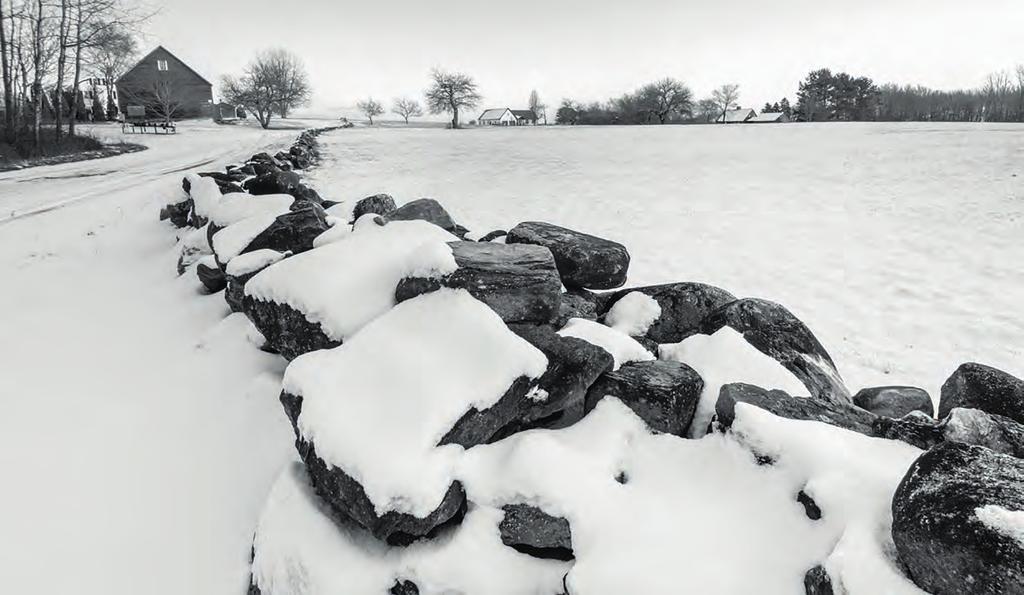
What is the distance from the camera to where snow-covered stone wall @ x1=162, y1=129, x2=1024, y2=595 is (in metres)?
2.20

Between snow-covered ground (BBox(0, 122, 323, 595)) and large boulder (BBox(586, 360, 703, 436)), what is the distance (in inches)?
91.9

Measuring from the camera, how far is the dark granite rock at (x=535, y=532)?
2.68 meters

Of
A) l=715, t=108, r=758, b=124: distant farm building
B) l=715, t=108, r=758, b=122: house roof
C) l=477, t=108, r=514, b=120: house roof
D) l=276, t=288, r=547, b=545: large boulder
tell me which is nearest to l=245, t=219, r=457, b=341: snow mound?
l=276, t=288, r=547, b=545: large boulder

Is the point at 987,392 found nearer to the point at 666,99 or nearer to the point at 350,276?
the point at 350,276

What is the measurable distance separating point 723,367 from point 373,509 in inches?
97.0

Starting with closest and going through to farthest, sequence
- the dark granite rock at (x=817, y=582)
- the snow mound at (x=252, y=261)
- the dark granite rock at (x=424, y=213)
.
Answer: the dark granite rock at (x=817, y=582) < the snow mound at (x=252, y=261) < the dark granite rock at (x=424, y=213)

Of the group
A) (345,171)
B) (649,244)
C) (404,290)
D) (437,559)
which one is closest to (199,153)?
(345,171)

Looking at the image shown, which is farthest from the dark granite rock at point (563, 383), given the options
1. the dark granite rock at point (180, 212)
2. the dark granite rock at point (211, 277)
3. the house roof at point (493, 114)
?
the house roof at point (493, 114)

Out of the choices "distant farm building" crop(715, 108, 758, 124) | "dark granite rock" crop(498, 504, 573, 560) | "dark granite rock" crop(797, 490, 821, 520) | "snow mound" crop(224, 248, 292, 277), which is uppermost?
"distant farm building" crop(715, 108, 758, 124)

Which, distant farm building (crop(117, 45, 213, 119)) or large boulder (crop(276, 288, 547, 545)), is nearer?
large boulder (crop(276, 288, 547, 545))

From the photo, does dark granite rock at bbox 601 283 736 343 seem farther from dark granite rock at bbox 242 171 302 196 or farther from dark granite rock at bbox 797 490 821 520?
dark granite rock at bbox 242 171 302 196

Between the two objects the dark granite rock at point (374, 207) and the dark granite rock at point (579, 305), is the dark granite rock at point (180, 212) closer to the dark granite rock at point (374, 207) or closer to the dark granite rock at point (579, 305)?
the dark granite rock at point (374, 207)

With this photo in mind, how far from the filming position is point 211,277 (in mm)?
6773

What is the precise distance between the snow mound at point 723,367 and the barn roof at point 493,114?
338 ft
